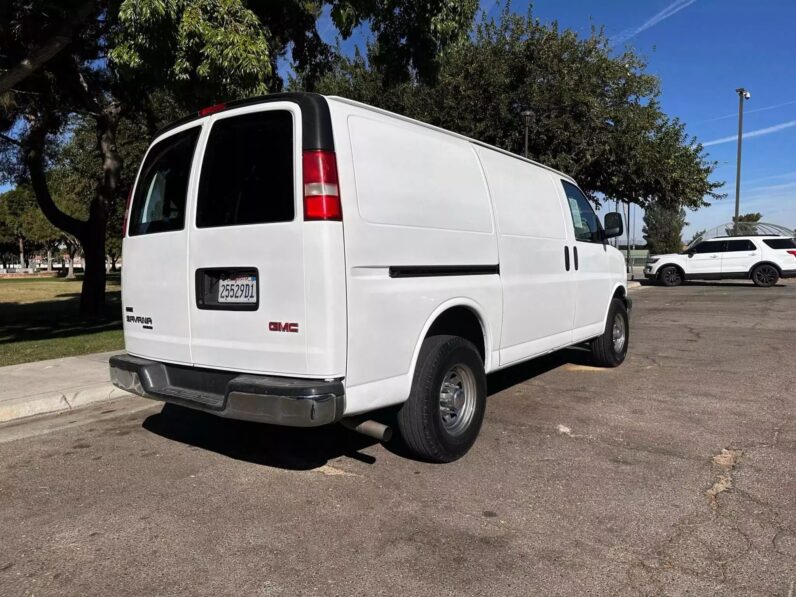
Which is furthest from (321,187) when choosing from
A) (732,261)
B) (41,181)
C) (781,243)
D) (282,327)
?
(781,243)

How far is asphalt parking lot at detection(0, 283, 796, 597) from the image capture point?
277 centimetres

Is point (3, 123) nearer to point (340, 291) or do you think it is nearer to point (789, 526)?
point (340, 291)

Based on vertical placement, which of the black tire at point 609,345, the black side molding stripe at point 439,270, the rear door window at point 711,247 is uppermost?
the rear door window at point 711,247

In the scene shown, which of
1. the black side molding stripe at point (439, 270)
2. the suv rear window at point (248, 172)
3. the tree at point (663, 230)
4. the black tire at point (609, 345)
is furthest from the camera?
the tree at point (663, 230)

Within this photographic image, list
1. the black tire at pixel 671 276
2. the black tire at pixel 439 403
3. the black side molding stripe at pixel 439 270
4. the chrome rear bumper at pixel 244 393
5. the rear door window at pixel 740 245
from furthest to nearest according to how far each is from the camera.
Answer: the black tire at pixel 671 276
the rear door window at pixel 740 245
the black tire at pixel 439 403
the black side molding stripe at pixel 439 270
the chrome rear bumper at pixel 244 393

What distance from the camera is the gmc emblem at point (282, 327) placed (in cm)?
334

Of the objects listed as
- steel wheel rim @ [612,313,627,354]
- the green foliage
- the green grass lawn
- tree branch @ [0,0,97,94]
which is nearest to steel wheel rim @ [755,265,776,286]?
steel wheel rim @ [612,313,627,354]

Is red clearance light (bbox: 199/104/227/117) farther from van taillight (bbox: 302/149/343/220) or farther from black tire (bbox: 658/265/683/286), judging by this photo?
black tire (bbox: 658/265/683/286)

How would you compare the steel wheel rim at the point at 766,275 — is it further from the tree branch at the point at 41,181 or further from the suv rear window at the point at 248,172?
the suv rear window at the point at 248,172

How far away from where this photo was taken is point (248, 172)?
368 centimetres

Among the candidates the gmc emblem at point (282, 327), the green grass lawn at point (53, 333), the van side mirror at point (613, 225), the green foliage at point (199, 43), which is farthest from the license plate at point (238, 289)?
the green grass lawn at point (53, 333)

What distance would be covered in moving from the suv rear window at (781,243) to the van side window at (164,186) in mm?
23249

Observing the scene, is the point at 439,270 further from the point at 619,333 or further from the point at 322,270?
the point at 619,333

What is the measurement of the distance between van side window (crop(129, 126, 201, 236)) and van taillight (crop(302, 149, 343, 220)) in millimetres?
1111
